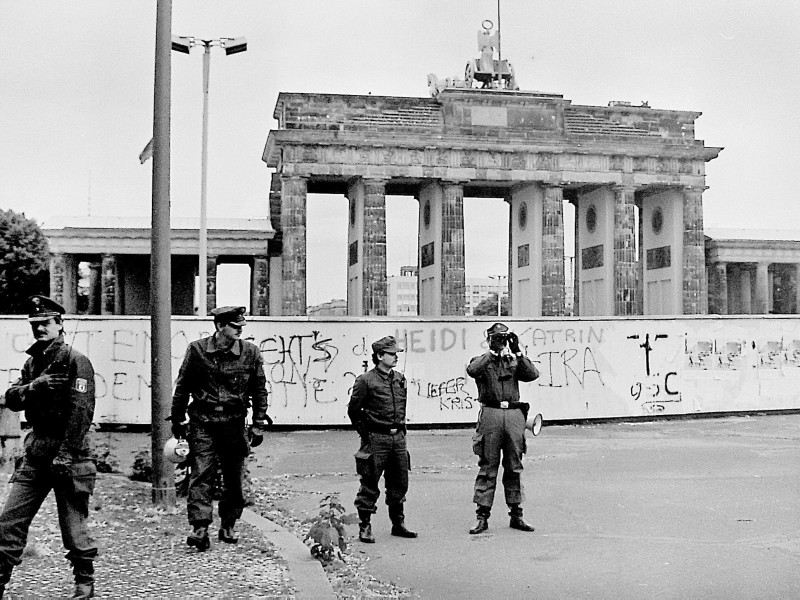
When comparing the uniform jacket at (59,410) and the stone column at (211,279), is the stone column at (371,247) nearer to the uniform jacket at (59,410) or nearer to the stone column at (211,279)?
the stone column at (211,279)

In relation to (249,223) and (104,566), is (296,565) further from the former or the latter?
(249,223)

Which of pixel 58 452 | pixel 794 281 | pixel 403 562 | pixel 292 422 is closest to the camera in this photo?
pixel 58 452

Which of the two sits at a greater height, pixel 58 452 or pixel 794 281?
pixel 794 281

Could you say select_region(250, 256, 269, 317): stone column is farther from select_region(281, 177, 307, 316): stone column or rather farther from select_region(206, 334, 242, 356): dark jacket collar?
select_region(206, 334, 242, 356): dark jacket collar

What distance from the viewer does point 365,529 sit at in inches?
315

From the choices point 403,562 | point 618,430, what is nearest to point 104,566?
point 403,562

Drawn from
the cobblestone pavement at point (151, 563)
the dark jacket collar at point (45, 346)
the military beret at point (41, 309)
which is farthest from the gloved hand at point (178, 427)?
the military beret at point (41, 309)

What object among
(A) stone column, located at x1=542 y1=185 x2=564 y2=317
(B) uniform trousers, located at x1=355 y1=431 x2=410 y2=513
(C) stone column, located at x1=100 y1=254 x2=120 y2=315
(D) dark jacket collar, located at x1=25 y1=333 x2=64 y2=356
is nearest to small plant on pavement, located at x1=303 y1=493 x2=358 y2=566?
(B) uniform trousers, located at x1=355 y1=431 x2=410 y2=513

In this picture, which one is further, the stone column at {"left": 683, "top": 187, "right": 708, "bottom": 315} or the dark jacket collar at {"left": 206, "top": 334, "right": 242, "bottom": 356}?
the stone column at {"left": 683, "top": 187, "right": 708, "bottom": 315}

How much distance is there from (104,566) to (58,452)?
4.35 ft

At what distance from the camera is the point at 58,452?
564 cm

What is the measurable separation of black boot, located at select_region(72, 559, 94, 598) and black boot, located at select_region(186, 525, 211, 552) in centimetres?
133

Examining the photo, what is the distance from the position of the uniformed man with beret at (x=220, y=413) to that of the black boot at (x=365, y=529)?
1189mm

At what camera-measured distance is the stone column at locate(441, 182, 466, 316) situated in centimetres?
4719
